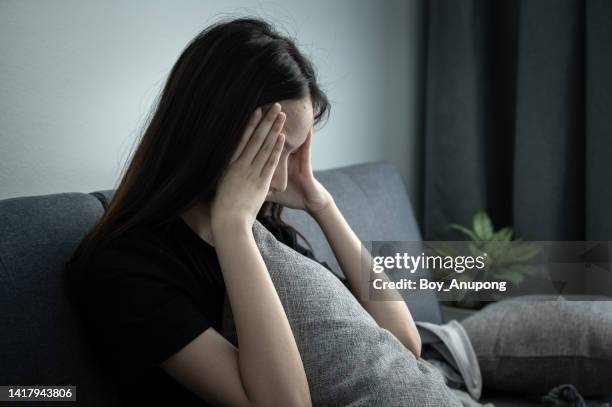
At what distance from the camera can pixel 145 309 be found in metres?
0.90

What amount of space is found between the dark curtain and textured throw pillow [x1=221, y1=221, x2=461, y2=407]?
4.72ft

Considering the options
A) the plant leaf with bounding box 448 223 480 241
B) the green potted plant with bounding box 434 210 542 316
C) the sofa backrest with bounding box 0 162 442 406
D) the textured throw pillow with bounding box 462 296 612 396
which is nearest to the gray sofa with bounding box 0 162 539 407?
the sofa backrest with bounding box 0 162 442 406

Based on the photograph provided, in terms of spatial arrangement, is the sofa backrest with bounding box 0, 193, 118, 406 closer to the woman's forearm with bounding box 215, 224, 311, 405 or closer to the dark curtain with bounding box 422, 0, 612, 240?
the woman's forearm with bounding box 215, 224, 311, 405

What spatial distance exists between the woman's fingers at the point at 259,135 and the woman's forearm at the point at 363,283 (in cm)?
33

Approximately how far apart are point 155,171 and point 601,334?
108 centimetres

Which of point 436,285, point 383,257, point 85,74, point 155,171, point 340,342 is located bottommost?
point 436,285

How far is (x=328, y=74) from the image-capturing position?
2.18m

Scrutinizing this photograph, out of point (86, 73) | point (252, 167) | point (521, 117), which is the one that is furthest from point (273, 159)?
point (521, 117)

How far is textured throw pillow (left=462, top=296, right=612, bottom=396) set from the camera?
1.43 m

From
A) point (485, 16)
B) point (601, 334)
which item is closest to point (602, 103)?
point (485, 16)

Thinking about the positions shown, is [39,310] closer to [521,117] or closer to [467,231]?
[467,231]

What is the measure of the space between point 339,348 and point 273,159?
33 centimetres

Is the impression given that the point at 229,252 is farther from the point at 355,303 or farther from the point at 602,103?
the point at 602,103

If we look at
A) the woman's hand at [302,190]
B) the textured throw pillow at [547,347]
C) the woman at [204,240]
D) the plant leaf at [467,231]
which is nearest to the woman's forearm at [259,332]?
the woman at [204,240]
